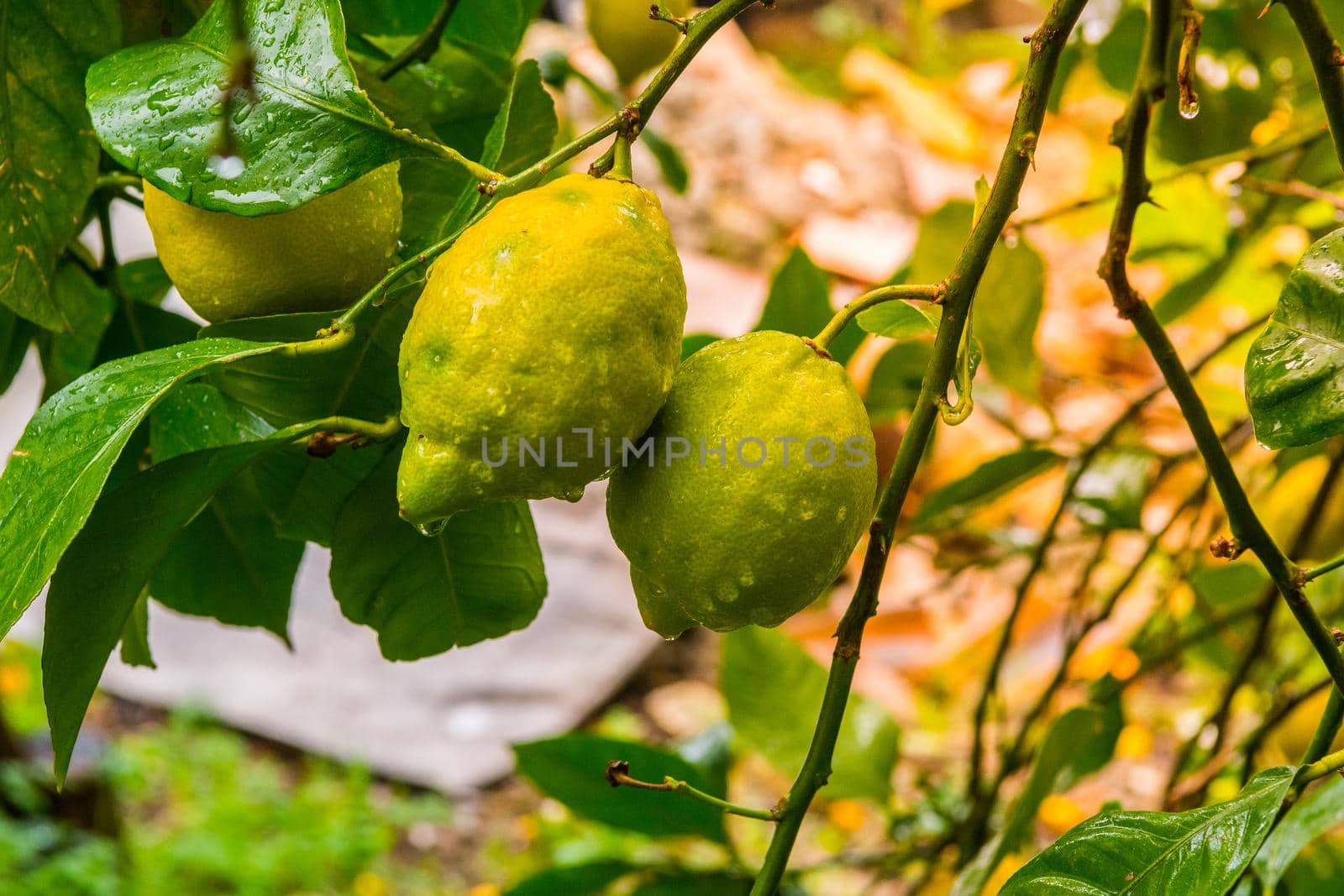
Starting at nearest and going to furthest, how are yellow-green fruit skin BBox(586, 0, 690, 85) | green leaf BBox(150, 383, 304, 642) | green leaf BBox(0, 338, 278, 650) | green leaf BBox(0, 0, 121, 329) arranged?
green leaf BBox(0, 338, 278, 650) → green leaf BBox(0, 0, 121, 329) → green leaf BBox(150, 383, 304, 642) → yellow-green fruit skin BBox(586, 0, 690, 85)

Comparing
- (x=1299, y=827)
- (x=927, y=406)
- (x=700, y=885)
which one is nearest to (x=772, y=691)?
(x=700, y=885)

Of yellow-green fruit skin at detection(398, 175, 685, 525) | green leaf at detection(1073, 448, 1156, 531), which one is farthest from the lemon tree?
green leaf at detection(1073, 448, 1156, 531)

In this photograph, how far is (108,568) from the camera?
0.39 m

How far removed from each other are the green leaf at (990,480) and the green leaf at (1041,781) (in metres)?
0.16

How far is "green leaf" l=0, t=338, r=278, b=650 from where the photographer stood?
1.07ft

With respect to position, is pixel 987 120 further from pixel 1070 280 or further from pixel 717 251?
pixel 717 251

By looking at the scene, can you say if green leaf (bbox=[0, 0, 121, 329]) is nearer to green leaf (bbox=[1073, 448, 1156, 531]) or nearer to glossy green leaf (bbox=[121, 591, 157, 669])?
glossy green leaf (bbox=[121, 591, 157, 669])

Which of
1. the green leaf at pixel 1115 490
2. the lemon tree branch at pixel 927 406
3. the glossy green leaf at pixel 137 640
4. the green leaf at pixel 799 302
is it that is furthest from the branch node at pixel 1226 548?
the glossy green leaf at pixel 137 640

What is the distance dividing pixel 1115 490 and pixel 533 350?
58 centimetres

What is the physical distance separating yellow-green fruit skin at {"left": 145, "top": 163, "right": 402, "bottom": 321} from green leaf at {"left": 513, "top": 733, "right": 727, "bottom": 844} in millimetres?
344

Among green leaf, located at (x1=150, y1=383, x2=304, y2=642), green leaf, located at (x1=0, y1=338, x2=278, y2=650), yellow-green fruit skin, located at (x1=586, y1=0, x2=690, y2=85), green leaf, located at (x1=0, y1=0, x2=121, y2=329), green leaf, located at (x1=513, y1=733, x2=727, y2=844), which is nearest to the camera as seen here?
green leaf, located at (x1=0, y1=338, x2=278, y2=650)

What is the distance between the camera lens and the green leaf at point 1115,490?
0.79 metres

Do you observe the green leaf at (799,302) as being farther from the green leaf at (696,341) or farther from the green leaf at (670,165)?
the green leaf at (670,165)

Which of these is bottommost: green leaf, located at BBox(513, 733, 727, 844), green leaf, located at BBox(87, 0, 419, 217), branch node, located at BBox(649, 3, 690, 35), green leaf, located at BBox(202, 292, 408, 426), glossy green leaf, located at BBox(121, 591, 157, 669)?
green leaf, located at BBox(513, 733, 727, 844)
